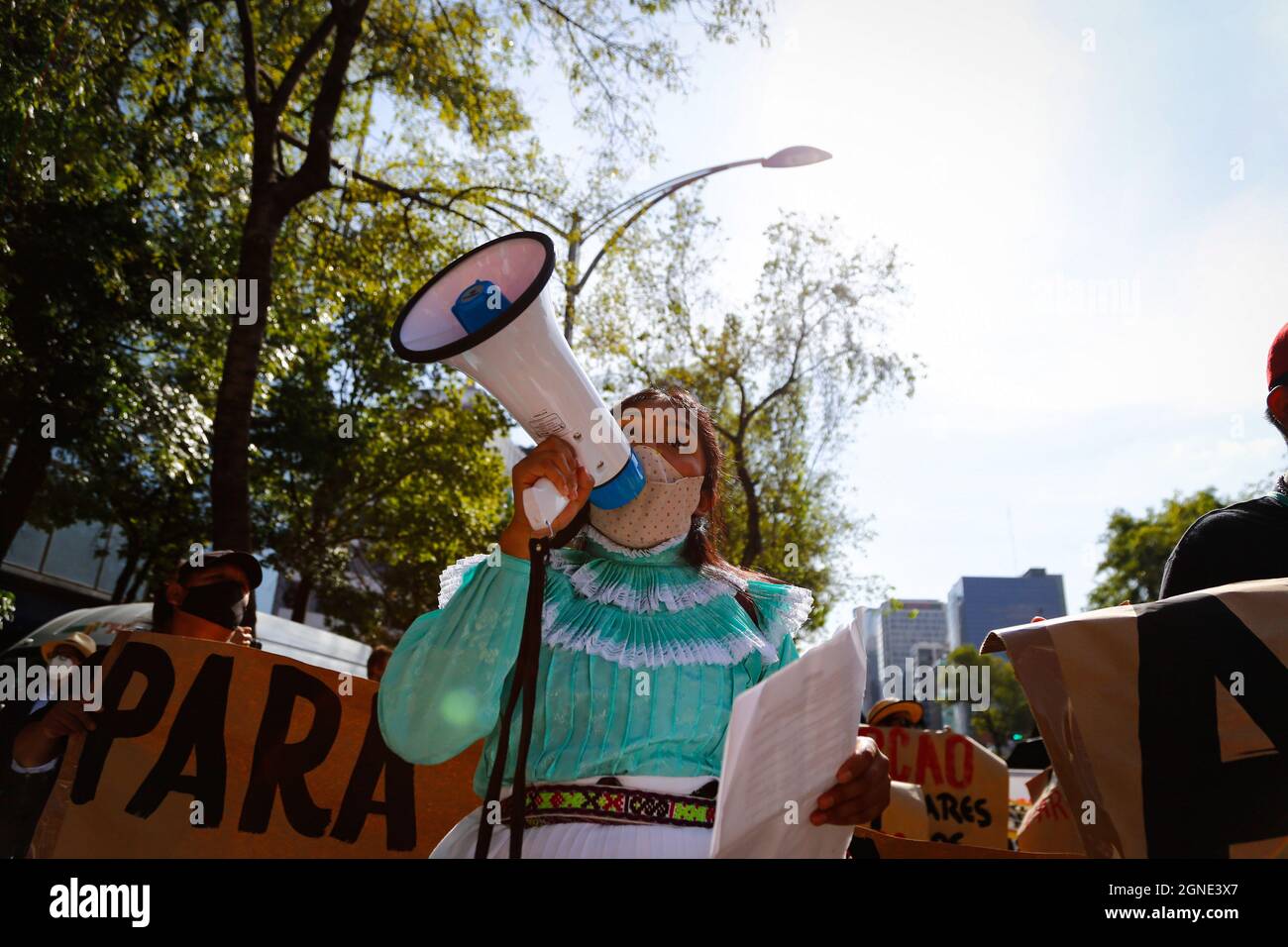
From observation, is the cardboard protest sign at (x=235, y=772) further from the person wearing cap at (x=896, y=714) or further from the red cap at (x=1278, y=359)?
the person wearing cap at (x=896, y=714)

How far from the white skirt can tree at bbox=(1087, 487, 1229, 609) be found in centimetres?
4252

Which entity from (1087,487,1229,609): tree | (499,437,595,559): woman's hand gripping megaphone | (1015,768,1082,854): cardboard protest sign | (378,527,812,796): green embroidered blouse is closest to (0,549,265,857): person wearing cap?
(378,527,812,796): green embroidered blouse

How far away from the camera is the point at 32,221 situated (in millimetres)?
9359

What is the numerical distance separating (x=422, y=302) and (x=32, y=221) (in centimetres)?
949

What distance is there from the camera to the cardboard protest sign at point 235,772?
3.57m

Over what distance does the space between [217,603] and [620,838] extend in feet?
9.76

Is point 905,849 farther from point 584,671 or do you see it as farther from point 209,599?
point 209,599

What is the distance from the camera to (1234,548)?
7.63 feet

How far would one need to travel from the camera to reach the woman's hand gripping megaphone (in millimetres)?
1588

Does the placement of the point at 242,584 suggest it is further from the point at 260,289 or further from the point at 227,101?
the point at 227,101

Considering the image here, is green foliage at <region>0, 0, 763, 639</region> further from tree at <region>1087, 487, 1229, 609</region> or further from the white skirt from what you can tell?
tree at <region>1087, 487, 1229, 609</region>

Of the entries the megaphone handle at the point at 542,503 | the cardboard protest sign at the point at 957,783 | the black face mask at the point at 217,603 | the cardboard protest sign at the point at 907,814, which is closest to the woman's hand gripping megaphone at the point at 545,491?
the megaphone handle at the point at 542,503

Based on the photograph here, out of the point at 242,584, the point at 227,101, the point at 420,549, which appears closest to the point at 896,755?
the point at 242,584

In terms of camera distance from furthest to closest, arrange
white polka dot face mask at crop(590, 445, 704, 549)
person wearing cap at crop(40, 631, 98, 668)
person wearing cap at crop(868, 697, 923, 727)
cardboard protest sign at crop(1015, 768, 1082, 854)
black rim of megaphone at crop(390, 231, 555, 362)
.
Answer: person wearing cap at crop(868, 697, 923, 727) → cardboard protest sign at crop(1015, 768, 1082, 854) → person wearing cap at crop(40, 631, 98, 668) → white polka dot face mask at crop(590, 445, 704, 549) → black rim of megaphone at crop(390, 231, 555, 362)
